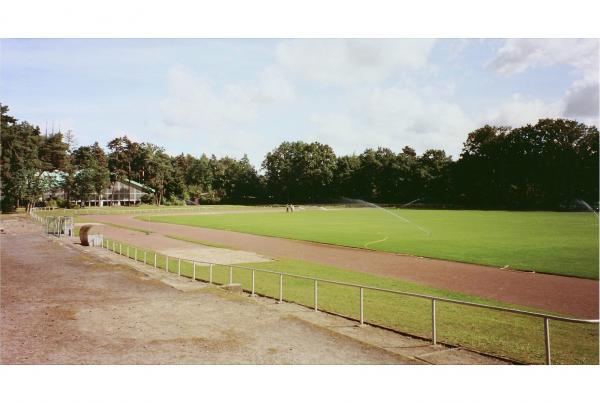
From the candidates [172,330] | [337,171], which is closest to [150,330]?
[172,330]

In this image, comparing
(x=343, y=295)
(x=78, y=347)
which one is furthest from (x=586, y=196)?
(x=78, y=347)

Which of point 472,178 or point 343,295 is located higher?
point 472,178

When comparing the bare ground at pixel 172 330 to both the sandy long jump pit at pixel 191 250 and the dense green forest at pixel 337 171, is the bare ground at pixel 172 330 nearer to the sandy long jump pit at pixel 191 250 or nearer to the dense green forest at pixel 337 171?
the sandy long jump pit at pixel 191 250

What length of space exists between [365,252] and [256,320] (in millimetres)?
18732

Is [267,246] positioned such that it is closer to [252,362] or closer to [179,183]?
[252,362]

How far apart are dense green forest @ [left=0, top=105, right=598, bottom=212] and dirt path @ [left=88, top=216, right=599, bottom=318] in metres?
46.4

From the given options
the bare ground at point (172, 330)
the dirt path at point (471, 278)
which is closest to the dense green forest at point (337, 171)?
the dirt path at point (471, 278)

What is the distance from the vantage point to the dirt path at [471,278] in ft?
53.7

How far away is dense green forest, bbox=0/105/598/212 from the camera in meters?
75.5

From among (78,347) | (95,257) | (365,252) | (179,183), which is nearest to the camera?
(78,347)

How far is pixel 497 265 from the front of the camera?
23594mm

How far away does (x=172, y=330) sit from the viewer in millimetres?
10625

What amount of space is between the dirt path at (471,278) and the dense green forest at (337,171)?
46374 mm

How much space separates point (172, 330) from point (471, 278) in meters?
15.1
